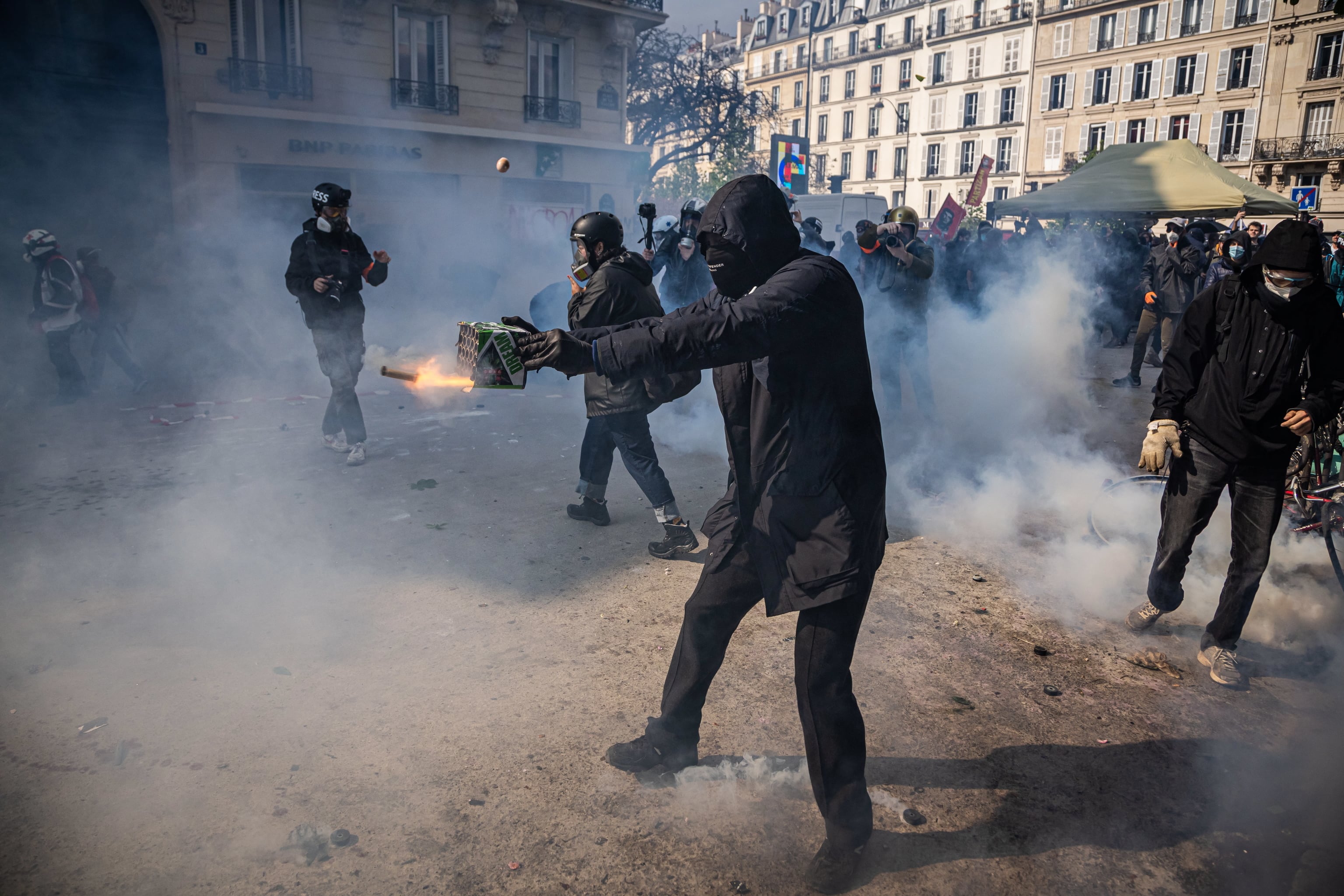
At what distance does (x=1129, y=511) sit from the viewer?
506 centimetres

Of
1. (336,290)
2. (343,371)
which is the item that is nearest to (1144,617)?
(343,371)

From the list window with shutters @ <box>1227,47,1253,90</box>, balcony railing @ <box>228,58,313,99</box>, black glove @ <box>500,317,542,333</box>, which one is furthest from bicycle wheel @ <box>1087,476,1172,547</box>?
window with shutters @ <box>1227,47,1253,90</box>

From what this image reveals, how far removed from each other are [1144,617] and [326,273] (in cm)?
577

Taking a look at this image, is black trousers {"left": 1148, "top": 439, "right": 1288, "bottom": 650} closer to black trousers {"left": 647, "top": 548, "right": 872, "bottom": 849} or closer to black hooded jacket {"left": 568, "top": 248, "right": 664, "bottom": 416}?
black trousers {"left": 647, "top": 548, "right": 872, "bottom": 849}

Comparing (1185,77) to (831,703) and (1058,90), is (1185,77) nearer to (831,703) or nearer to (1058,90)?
(1058,90)

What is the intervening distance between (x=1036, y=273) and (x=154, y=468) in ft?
41.3

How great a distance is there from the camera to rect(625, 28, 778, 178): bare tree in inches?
1114

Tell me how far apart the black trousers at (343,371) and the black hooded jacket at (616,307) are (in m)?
2.45

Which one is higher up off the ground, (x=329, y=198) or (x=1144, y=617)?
(x=329, y=198)

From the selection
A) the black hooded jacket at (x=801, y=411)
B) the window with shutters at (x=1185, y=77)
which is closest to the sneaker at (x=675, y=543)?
the black hooded jacket at (x=801, y=411)

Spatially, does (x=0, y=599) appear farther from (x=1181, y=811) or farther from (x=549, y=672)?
(x=1181, y=811)

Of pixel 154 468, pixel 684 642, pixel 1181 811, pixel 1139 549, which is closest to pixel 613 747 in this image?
pixel 684 642

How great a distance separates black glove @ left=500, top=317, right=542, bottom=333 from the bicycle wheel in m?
4.04

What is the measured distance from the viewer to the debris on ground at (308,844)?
235cm
